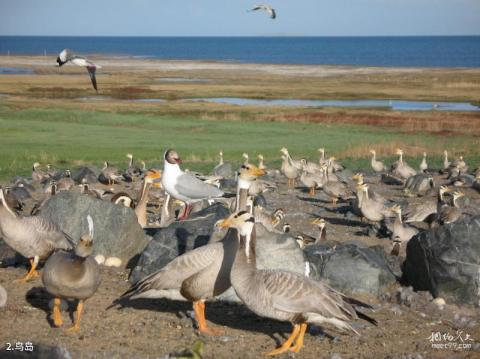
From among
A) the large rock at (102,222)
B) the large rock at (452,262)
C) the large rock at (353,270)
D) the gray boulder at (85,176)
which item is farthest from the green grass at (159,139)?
the large rock at (452,262)

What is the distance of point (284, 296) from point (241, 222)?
0.93 metres

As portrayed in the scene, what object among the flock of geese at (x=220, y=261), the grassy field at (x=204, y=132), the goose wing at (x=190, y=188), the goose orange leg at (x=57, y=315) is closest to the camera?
the flock of geese at (x=220, y=261)

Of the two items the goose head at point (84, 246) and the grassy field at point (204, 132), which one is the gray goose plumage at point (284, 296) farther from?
the grassy field at point (204, 132)

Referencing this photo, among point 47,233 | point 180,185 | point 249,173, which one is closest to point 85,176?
point 180,185

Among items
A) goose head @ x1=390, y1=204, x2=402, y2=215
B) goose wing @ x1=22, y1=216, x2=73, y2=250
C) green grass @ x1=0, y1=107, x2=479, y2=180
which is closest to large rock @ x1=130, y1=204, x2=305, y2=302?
goose wing @ x1=22, y1=216, x2=73, y2=250

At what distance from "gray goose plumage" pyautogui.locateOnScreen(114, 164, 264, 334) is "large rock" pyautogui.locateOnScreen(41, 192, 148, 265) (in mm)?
3122

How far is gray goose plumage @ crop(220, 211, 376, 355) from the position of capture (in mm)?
7527

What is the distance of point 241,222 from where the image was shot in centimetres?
792

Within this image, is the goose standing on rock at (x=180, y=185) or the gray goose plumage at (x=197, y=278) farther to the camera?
the goose standing on rock at (x=180, y=185)

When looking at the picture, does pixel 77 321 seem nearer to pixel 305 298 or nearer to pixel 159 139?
pixel 305 298

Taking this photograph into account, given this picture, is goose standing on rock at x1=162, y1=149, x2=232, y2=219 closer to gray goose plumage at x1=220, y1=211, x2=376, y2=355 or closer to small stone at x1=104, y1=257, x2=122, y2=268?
small stone at x1=104, y1=257, x2=122, y2=268

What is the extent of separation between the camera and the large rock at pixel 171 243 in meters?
10.4

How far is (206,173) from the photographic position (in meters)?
23.0

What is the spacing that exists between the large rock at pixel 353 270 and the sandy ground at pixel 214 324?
29cm
